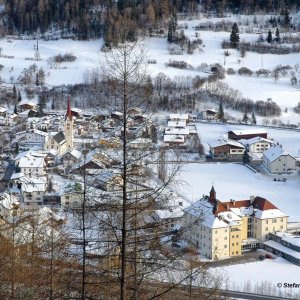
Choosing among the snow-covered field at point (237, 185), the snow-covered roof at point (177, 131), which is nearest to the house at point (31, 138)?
the snow-covered roof at point (177, 131)

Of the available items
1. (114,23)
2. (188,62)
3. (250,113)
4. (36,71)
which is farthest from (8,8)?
(250,113)

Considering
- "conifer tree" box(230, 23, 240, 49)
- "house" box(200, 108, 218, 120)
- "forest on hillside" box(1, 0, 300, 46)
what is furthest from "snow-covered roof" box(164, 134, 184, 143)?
"forest on hillside" box(1, 0, 300, 46)

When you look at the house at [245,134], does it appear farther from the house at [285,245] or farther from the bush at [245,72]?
the house at [285,245]

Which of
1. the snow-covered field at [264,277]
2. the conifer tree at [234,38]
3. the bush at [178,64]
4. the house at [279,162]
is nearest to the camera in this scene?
the snow-covered field at [264,277]

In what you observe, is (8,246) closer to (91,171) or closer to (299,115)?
(91,171)

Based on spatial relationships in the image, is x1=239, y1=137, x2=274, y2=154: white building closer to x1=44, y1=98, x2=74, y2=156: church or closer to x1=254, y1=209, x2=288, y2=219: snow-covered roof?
x1=44, y1=98, x2=74, y2=156: church

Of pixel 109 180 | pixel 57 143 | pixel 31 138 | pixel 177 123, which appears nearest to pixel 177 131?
pixel 177 123

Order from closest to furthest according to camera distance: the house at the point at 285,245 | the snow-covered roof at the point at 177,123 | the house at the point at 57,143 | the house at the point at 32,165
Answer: the house at the point at 285,245
the house at the point at 32,165
the house at the point at 57,143
the snow-covered roof at the point at 177,123
